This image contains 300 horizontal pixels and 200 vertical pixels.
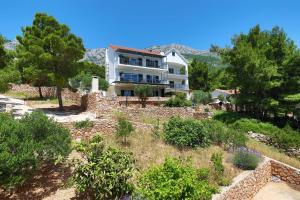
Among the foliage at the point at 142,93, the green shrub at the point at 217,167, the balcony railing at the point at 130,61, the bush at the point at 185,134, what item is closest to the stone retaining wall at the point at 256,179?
the green shrub at the point at 217,167

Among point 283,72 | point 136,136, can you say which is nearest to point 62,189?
point 136,136

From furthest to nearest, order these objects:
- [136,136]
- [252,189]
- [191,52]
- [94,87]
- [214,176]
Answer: [191,52], [94,87], [136,136], [252,189], [214,176]

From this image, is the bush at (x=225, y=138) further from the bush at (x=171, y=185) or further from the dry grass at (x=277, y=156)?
the bush at (x=171, y=185)

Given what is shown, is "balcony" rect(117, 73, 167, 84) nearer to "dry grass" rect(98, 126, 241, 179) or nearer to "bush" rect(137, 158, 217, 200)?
"dry grass" rect(98, 126, 241, 179)

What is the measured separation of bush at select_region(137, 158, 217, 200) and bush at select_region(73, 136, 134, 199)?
56 cm

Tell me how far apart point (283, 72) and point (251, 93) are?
382 cm

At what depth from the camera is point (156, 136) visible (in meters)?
12.5

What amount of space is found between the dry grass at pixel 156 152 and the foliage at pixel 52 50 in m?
9.74

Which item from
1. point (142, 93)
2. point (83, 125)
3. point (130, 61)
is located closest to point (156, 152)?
point (83, 125)

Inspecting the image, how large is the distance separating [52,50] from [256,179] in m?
17.5

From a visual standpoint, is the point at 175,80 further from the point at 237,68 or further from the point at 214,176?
the point at 214,176

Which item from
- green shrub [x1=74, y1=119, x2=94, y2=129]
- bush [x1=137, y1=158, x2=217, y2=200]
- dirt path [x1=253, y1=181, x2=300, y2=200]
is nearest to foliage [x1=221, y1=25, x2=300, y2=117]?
dirt path [x1=253, y1=181, x2=300, y2=200]

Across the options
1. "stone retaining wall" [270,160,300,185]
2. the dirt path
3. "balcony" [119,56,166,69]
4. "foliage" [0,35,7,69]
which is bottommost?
the dirt path

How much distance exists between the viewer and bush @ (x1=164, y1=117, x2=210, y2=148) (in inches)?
463
